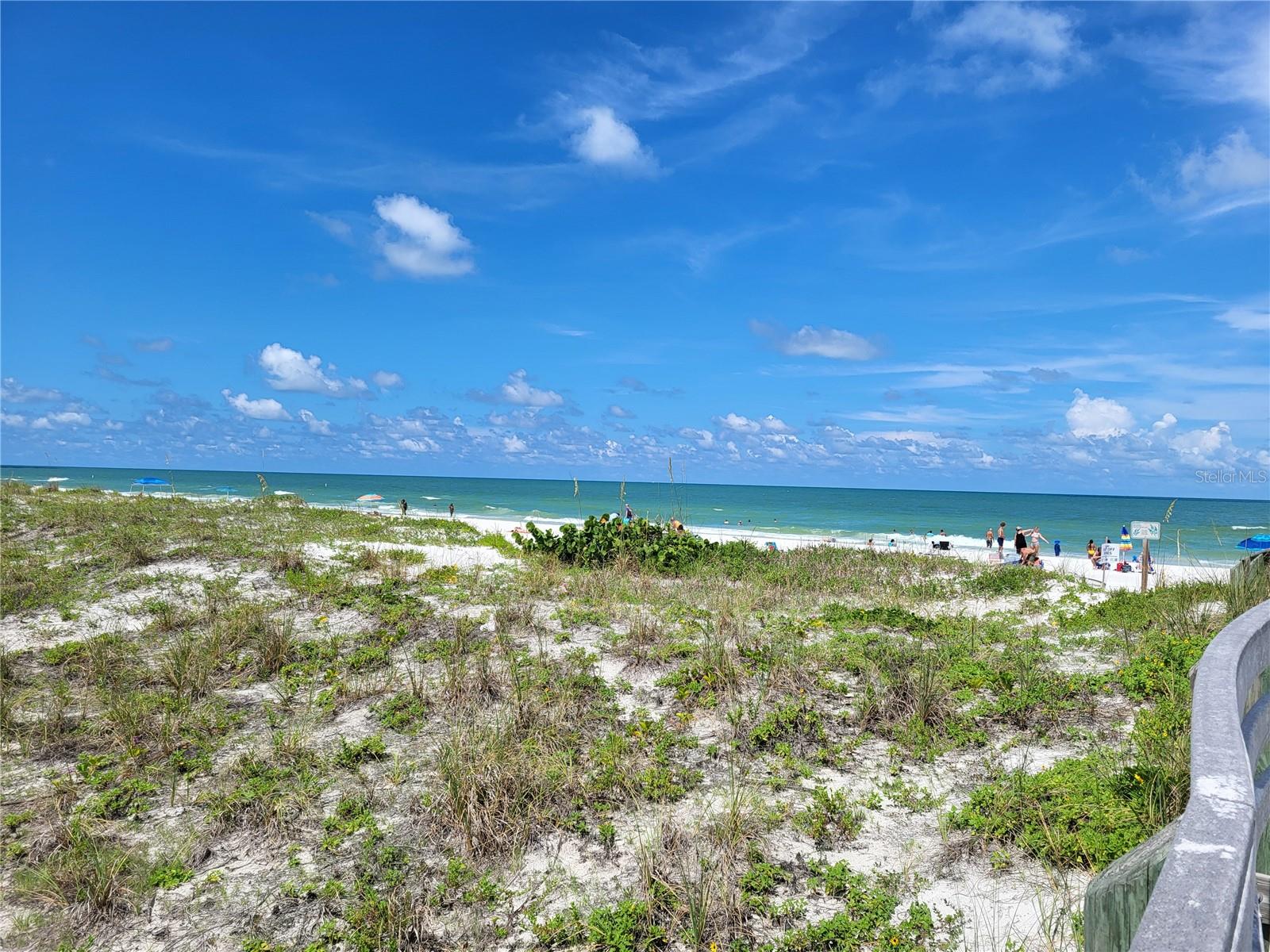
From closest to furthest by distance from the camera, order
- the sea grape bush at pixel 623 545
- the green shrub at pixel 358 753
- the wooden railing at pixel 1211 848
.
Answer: the wooden railing at pixel 1211 848
the green shrub at pixel 358 753
the sea grape bush at pixel 623 545

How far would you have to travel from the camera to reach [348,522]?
18453 millimetres

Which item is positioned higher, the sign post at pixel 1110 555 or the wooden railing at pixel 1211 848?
the wooden railing at pixel 1211 848

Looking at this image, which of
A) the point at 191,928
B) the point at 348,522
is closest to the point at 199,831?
the point at 191,928

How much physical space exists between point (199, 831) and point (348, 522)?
44.9 feet

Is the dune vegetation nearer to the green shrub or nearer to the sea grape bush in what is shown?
the green shrub

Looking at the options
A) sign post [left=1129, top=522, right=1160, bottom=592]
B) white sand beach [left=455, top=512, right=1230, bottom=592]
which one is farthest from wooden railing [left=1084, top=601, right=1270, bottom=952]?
sign post [left=1129, top=522, right=1160, bottom=592]

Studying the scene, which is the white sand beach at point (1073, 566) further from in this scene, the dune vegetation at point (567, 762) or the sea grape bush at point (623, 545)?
the dune vegetation at point (567, 762)

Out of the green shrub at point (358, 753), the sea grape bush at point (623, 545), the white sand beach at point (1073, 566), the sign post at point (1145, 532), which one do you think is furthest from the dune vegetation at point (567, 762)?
the sign post at point (1145, 532)

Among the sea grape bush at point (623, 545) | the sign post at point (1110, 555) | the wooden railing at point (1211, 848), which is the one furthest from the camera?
the sign post at point (1110, 555)

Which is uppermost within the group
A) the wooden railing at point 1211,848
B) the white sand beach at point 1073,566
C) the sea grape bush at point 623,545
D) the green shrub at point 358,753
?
the wooden railing at point 1211,848

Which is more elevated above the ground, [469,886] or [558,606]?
[558,606]

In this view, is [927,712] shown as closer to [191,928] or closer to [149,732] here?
[191,928]

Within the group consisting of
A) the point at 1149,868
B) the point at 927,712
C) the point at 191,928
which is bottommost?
the point at 191,928

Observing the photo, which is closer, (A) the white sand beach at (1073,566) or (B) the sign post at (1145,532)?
(A) the white sand beach at (1073,566)
